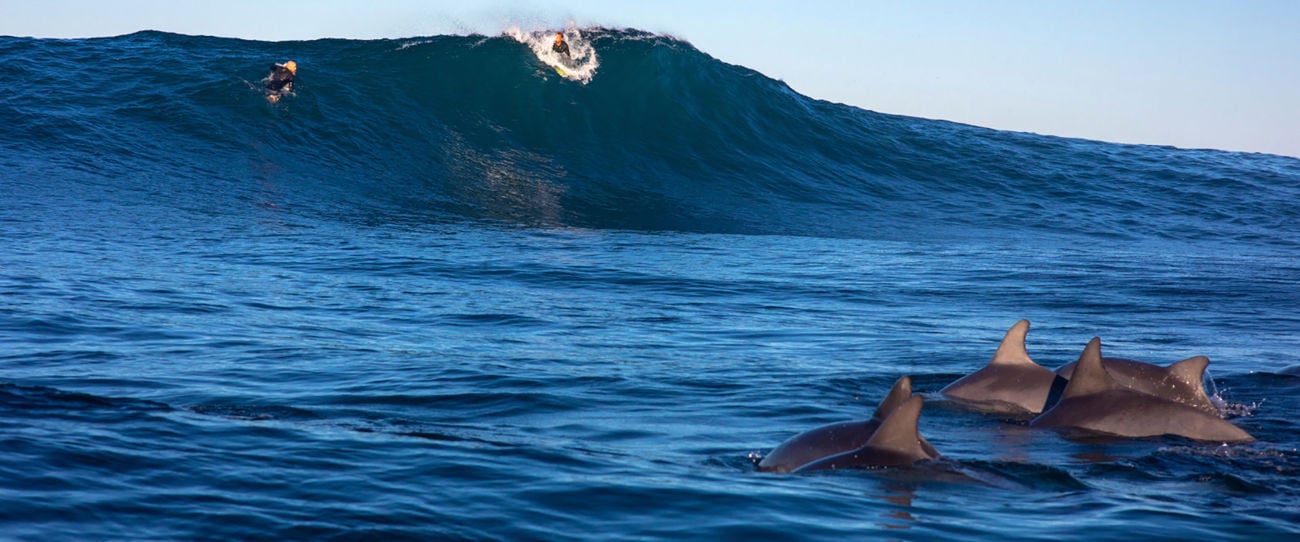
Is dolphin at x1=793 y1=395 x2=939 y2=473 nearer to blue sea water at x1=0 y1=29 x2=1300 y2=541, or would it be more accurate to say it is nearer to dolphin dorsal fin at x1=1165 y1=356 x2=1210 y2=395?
blue sea water at x1=0 y1=29 x2=1300 y2=541

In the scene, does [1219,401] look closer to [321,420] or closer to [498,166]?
[321,420]

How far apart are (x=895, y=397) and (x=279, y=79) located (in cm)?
2372

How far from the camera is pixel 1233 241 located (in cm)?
2570

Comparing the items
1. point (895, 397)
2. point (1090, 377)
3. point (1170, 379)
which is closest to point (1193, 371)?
point (1170, 379)

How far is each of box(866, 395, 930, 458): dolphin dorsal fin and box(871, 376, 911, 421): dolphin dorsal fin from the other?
101 mm

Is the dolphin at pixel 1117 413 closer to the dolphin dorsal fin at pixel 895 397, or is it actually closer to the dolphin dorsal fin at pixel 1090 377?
the dolphin dorsal fin at pixel 1090 377

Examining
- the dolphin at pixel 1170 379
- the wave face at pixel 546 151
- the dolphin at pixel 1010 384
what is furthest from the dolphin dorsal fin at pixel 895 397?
the wave face at pixel 546 151

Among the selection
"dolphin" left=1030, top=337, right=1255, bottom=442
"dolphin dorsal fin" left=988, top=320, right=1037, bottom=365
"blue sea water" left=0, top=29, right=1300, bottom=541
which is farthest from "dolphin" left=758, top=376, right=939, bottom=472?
"dolphin dorsal fin" left=988, top=320, right=1037, bottom=365

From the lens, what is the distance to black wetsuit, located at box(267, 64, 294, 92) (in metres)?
27.0

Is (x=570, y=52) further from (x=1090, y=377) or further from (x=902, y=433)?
(x=902, y=433)

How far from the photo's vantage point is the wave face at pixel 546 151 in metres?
22.9

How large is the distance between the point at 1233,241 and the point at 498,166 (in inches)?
629

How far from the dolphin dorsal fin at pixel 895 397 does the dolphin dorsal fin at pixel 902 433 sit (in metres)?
0.10

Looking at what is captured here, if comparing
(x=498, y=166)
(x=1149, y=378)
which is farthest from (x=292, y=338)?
(x=498, y=166)
